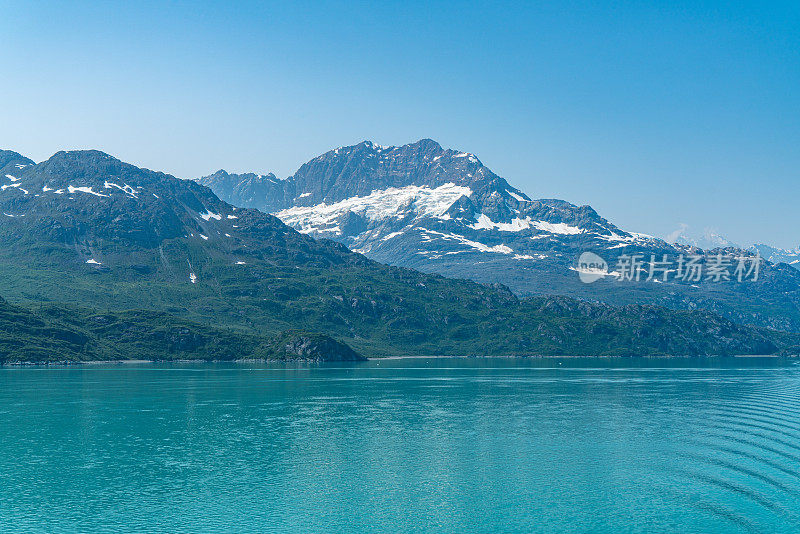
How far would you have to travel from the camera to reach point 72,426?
12800 cm

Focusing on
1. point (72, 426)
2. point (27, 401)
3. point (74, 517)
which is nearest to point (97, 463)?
point (74, 517)

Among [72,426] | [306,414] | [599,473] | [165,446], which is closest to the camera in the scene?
[599,473]

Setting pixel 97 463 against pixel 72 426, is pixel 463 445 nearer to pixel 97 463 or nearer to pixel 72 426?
pixel 97 463

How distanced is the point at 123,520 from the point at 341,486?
26416 millimetres

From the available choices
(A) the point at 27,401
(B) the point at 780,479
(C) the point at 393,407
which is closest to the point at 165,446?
(C) the point at 393,407

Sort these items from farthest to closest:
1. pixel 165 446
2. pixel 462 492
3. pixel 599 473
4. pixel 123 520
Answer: pixel 165 446 → pixel 599 473 → pixel 462 492 → pixel 123 520

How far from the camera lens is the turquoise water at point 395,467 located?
2815 inches

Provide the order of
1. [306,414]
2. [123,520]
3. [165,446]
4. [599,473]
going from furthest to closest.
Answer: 1. [306,414]
2. [165,446]
3. [599,473]
4. [123,520]

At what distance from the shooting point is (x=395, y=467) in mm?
95312

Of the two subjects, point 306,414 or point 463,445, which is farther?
point 306,414

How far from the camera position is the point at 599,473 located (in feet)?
302

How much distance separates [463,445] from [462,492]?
98.4 feet

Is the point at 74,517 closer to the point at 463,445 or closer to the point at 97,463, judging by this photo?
the point at 97,463

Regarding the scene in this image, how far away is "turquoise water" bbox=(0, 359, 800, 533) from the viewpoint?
7150 cm
